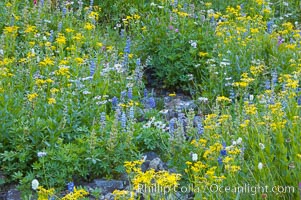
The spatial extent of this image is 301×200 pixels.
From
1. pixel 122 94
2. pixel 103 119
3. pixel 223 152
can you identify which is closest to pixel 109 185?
pixel 103 119

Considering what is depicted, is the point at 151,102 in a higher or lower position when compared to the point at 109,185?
higher

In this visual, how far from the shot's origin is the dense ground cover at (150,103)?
3.75 metres

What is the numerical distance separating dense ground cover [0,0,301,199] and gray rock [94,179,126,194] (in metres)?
0.06

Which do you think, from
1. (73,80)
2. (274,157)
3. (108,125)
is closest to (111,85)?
(73,80)

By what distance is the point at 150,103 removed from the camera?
17.5 feet

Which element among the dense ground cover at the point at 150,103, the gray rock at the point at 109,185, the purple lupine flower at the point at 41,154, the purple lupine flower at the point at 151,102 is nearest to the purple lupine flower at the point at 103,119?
the dense ground cover at the point at 150,103

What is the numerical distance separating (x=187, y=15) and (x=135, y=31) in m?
0.67

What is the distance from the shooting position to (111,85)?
17.9 feet

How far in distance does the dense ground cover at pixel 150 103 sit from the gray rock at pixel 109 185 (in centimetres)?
6

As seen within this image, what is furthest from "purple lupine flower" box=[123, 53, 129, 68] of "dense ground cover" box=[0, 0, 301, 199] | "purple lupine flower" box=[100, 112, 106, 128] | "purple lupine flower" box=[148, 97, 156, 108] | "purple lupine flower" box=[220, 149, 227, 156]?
"purple lupine flower" box=[220, 149, 227, 156]

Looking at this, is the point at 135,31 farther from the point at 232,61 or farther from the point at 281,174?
the point at 281,174

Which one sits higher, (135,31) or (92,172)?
(135,31)

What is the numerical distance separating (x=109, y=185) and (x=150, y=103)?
1.19m

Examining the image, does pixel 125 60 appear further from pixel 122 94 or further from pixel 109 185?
pixel 109 185
